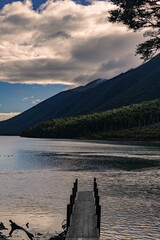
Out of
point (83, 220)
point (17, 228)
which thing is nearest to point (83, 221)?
point (83, 220)

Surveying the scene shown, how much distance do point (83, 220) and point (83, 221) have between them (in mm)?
251

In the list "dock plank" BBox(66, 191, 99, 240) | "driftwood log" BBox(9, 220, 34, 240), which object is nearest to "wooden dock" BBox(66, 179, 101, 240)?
"dock plank" BBox(66, 191, 99, 240)

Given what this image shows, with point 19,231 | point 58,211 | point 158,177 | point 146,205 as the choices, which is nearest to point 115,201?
point 146,205

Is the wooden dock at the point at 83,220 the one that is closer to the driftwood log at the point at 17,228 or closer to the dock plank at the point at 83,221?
the dock plank at the point at 83,221

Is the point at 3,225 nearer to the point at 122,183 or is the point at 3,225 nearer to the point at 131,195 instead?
the point at 131,195

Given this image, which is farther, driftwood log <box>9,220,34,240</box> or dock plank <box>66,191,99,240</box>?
driftwood log <box>9,220,34,240</box>

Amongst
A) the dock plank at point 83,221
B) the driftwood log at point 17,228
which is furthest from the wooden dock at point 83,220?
the driftwood log at point 17,228

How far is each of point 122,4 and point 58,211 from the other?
28.7 m

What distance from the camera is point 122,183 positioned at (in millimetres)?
37594

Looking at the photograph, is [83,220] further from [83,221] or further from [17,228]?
[17,228]

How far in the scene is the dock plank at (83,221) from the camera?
16109mm

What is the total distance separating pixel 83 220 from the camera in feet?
63.6

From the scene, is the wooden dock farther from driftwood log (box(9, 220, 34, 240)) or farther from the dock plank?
driftwood log (box(9, 220, 34, 240))

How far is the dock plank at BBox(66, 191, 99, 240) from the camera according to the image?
1611cm
